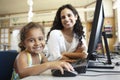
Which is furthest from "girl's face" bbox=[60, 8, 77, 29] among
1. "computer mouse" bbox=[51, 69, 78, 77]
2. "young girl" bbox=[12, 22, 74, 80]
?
"computer mouse" bbox=[51, 69, 78, 77]

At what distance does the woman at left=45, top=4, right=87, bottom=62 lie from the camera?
54.9 inches

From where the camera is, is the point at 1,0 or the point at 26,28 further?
the point at 1,0

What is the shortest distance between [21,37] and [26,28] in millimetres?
65

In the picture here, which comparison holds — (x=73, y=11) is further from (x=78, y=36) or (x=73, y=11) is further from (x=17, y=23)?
(x=17, y=23)

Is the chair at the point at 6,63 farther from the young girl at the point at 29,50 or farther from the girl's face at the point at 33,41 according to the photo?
the girl's face at the point at 33,41

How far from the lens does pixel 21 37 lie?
1.11m

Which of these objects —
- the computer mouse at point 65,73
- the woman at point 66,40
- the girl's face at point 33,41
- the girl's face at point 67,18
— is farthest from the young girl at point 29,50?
the girl's face at point 67,18

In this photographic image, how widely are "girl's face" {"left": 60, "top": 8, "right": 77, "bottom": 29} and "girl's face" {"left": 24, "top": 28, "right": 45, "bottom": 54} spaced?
0.45 metres

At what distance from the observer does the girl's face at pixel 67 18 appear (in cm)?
149

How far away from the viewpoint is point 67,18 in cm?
149

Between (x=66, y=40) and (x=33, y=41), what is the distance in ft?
1.48

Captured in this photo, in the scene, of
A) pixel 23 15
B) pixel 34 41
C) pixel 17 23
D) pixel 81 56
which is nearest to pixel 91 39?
pixel 34 41

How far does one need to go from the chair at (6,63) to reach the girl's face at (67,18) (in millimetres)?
451

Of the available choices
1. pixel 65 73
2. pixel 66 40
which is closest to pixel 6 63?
pixel 66 40
